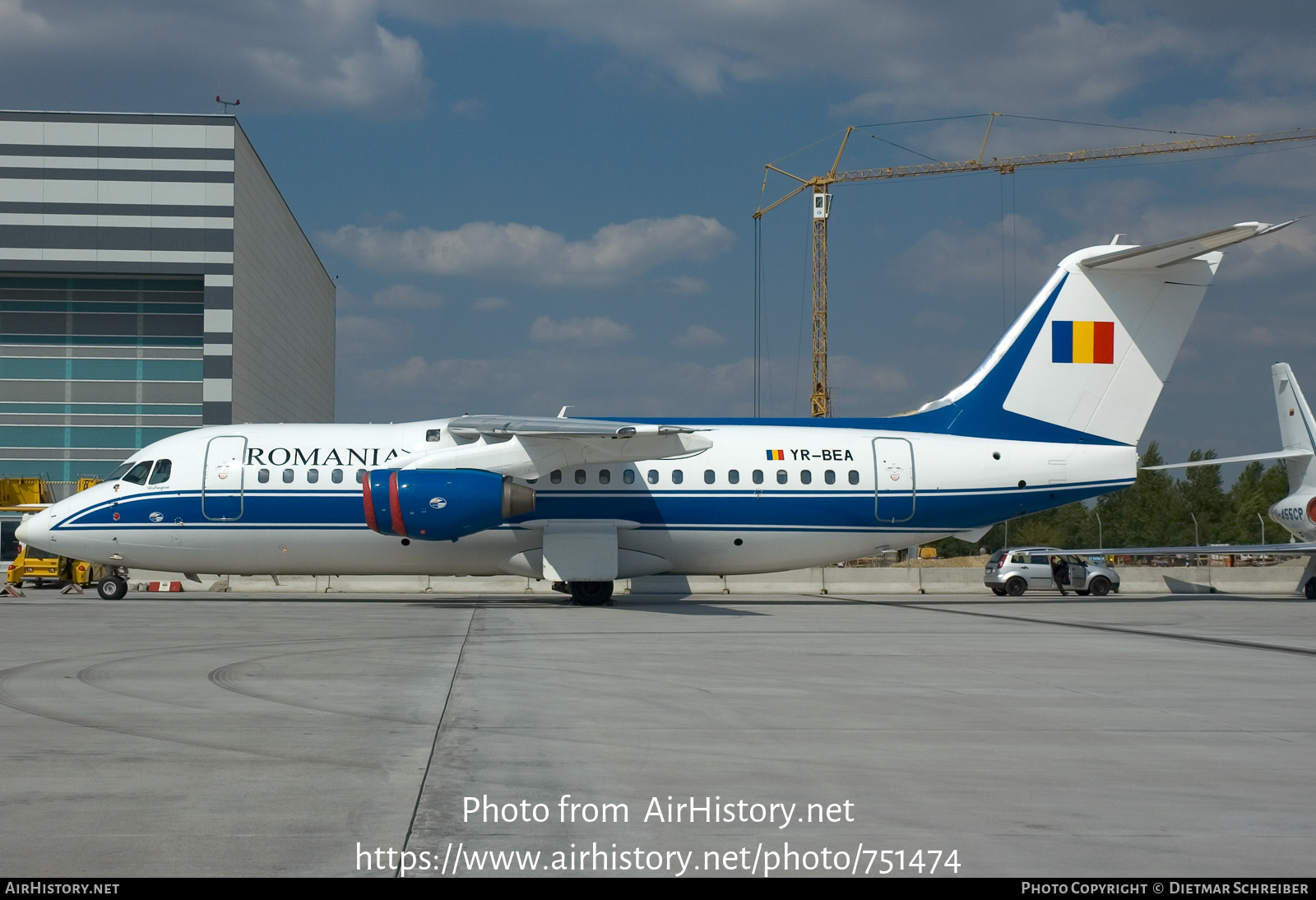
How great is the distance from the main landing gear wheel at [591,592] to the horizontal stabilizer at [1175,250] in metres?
12.3

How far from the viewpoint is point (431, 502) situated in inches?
794

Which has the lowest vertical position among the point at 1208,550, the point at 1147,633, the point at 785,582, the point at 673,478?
the point at 785,582

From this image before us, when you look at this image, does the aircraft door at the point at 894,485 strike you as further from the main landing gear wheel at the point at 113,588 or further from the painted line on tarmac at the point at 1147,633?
the main landing gear wheel at the point at 113,588

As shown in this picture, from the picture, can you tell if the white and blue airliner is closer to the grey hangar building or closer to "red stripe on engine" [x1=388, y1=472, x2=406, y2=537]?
"red stripe on engine" [x1=388, y1=472, x2=406, y2=537]

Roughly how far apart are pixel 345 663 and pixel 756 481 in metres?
12.3

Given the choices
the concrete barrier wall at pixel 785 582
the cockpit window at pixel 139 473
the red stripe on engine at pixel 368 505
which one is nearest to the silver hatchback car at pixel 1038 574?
the concrete barrier wall at pixel 785 582

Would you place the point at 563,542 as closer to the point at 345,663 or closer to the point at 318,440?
the point at 318,440

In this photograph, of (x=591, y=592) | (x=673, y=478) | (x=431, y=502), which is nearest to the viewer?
(x=431, y=502)

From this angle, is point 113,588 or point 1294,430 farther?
point 1294,430

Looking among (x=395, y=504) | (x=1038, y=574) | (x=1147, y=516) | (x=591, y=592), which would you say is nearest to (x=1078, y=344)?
(x=1038, y=574)

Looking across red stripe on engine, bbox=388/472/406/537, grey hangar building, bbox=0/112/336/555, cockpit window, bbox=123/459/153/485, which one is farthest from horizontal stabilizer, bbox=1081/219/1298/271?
grey hangar building, bbox=0/112/336/555

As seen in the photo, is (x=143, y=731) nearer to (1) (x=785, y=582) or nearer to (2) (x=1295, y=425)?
(1) (x=785, y=582)

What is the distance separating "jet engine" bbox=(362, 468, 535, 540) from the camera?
66.2 ft

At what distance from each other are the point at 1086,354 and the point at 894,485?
17.3 ft
